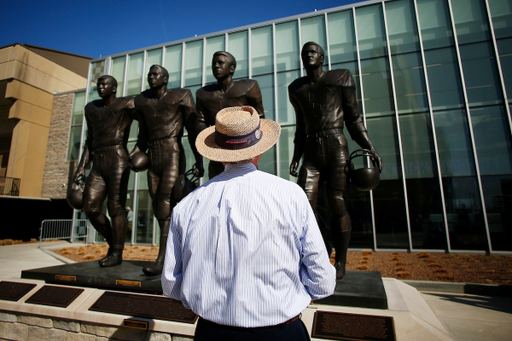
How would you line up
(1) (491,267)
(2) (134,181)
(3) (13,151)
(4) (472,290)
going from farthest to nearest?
1. (3) (13,151)
2. (2) (134,181)
3. (1) (491,267)
4. (4) (472,290)

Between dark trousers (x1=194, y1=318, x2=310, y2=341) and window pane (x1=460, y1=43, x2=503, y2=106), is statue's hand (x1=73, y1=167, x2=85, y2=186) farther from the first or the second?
window pane (x1=460, y1=43, x2=503, y2=106)

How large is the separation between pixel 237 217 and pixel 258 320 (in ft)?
1.24

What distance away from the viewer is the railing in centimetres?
1600

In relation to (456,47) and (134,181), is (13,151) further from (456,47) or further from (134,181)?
(456,47)

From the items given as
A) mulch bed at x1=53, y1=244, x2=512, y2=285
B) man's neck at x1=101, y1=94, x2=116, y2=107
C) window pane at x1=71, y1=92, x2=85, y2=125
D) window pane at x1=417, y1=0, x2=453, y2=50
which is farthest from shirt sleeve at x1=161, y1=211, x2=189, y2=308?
window pane at x1=71, y1=92, x2=85, y2=125

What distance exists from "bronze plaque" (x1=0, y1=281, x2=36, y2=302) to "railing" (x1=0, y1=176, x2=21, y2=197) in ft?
52.9

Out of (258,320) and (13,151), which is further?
(13,151)

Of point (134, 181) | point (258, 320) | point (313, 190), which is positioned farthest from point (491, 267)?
point (134, 181)

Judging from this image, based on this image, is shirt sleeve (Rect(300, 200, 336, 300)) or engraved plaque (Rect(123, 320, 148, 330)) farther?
engraved plaque (Rect(123, 320, 148, 330))

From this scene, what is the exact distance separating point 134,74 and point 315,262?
13156mm

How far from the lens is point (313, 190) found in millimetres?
3332

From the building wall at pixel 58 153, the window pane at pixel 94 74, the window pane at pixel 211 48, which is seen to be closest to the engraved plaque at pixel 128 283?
the window pane at pixel 211 48

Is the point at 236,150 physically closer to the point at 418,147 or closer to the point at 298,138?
the point at 298,138

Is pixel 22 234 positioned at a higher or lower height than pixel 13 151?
lower
